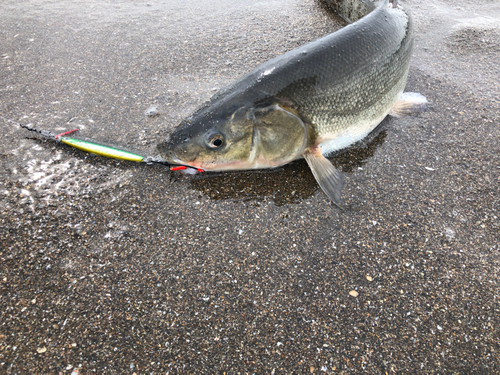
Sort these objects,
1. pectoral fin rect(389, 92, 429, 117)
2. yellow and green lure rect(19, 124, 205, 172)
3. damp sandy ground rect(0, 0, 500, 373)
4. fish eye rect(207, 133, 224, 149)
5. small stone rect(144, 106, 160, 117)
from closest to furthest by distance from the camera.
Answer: damp sandy ground rect(0, 0, 500, 373) → fish eye rect(207, 133, 224, 149) → yellow and green lure rect(19, 124, 205, 172) → small stone rect(144, 106, 160, 117) → pectoral fin rect(389, 92, 429, 117)

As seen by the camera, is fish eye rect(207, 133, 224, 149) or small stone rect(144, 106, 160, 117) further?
small stone rect(144, 106, 160, 117)

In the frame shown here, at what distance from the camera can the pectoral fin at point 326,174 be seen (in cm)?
289

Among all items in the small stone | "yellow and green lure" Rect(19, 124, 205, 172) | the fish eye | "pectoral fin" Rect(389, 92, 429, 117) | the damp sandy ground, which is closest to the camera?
the damp sandy ground

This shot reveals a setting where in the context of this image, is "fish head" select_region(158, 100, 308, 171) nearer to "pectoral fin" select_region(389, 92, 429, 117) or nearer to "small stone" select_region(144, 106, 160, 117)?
"small stone" select_region(144, 106, 160, 117)

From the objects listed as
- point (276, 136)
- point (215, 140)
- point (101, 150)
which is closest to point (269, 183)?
point (276, 136)

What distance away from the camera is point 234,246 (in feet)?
8.36

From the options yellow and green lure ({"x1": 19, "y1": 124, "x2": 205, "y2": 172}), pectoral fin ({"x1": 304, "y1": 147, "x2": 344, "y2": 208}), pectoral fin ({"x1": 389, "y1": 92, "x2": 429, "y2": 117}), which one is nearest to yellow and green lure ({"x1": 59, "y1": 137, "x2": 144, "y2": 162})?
yellow and green lure ({"x1": 19, "y1": 124, "x2": 205, "y2": 172})

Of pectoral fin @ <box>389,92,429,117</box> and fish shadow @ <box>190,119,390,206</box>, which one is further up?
pectoral fin @ <box>389,92,429,117</box>

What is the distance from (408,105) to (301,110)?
1.82 metres

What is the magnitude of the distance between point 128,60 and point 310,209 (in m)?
3.72

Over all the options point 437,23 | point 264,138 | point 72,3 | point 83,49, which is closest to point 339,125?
point 264,138

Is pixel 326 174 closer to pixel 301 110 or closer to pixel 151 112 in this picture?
pixel 301 110

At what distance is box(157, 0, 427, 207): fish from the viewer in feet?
9.19

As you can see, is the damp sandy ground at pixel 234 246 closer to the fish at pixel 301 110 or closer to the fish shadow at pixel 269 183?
the fish shadow at pixel 269 183
